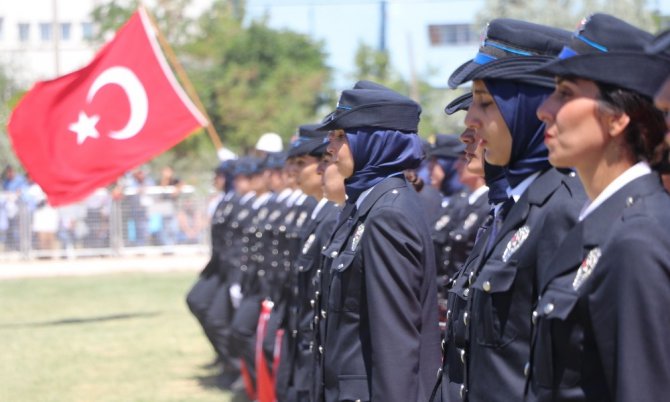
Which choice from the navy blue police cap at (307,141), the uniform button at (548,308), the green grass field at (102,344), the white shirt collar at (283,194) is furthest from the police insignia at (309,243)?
the green grass field at (102,344)

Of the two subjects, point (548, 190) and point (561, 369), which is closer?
point (561, 369)

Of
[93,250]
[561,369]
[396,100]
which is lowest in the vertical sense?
[93,250]

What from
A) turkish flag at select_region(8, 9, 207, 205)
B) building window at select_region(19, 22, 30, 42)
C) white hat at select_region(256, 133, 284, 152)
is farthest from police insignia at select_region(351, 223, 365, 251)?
building window at select_region(19, 22, 30, 42)

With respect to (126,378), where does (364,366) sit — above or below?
above

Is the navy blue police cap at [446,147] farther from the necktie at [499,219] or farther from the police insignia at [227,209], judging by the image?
the necktie at [499,219]

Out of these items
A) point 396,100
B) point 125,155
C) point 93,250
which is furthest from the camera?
point 93,250

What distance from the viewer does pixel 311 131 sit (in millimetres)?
8336

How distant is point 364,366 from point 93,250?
69.6 ft

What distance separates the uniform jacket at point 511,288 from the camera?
3.53 m

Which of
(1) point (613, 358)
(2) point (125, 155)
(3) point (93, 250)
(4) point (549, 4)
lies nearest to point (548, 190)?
(1) point (613, 358)

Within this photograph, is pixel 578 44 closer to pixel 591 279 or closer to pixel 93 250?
pixel 591 279

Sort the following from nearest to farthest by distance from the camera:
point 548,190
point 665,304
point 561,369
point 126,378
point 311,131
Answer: point 665,304 < point 561,369 < point 548,190 < point 311,131 < point 126,378

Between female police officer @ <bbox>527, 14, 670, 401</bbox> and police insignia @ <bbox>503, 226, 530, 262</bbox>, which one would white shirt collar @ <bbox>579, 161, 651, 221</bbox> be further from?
police insignia @ <bbox>503, 226, 530, 262</bbox>

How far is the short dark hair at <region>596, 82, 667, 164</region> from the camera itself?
306 cm
